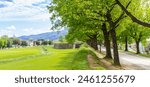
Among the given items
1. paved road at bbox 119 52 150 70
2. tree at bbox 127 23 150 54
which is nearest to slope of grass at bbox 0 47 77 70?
paved road at bbox 119 52 150 70

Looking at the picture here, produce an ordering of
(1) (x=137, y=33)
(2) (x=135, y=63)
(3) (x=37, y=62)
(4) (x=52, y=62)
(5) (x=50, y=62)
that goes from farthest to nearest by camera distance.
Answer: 1. (1) (x=137, y=33)
2. (2) (x=135, y=63)
3. (3) (x=37, y=62)
4. (5) (x=50, y=62)
5. (4) (x=52, y=62)

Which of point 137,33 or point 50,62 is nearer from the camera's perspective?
point 50,62

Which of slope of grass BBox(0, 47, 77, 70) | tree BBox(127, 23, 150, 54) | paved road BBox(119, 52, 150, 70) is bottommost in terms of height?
paved road BBox(119, 52, 150, 70)

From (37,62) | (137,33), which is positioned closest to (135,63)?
(37,62)

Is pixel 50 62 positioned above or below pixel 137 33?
below

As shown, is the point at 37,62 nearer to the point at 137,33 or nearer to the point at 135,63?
the point at 135,63

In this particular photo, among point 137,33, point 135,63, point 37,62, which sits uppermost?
point 137,33

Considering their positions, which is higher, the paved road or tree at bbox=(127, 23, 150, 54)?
tree at bbox=(127, 23, 150, 54)

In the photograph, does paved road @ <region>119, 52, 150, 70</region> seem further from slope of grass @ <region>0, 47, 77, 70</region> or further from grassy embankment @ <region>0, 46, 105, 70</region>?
slope of grass @ <region>0, 47, 77, 70</region>

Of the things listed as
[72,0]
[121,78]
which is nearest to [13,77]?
[121,78]

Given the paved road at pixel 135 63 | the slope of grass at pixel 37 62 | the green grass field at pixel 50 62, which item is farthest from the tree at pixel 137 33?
the green grass field at pixel 50 62

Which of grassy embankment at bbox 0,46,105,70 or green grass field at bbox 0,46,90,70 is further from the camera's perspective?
green grass field at bbox 0,46,90,70

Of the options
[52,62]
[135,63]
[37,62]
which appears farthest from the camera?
[135,63]

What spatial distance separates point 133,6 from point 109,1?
470 centimetres
